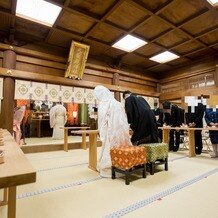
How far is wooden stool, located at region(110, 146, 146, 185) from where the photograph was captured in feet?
11.1

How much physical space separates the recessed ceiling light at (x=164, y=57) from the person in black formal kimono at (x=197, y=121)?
2848 mm

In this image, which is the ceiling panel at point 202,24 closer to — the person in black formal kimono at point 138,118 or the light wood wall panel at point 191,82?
the light wood wall panel at point 191,82

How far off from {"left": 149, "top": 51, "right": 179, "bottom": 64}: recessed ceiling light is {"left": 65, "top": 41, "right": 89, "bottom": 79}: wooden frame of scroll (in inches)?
125

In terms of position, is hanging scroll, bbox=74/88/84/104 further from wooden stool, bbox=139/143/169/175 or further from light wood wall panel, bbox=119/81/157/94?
wooden stool, bbox=139/143/169/175

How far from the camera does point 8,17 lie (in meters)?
5.48

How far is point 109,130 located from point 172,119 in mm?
4172

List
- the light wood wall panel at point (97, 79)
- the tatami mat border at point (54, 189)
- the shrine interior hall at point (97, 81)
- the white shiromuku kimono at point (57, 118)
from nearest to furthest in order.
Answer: the shrine interior hall at point (97, 81), the tatami mat border at point (54, 189), the light wood wall panel at point (97, 79), the white shiromuku kimono at point (57, 118)

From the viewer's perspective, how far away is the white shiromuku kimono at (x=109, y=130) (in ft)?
12.7

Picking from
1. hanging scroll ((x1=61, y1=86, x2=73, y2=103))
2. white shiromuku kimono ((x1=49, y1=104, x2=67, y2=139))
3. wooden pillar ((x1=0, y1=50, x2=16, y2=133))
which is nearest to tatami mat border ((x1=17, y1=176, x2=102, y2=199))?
wooden pillar ((x1=0, y1=50, x2=16, y2=133))

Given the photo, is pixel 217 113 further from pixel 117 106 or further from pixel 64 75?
pixel 64 75

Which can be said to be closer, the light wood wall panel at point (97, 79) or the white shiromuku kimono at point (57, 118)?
the light wood wall panel at point (97, 79)

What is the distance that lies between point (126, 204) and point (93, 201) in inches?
17.8

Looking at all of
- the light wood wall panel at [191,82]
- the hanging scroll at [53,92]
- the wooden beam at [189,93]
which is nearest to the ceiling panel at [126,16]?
the hanging scroll at [53,92]

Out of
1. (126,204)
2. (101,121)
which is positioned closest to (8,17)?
(101,121)
